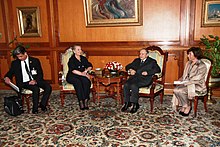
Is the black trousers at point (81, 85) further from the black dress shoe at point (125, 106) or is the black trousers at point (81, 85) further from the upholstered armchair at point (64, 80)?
the black dress shoe at point (125, 106)

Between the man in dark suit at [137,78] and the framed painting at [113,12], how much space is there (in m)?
1.09

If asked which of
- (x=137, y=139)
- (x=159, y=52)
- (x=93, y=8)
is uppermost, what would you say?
(x=93, y=8)

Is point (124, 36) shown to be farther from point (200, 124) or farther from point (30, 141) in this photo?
point (30, 141)

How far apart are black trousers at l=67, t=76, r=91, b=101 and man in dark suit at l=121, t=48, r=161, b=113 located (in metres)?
0.75

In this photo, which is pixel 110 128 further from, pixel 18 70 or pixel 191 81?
pixel 18 70

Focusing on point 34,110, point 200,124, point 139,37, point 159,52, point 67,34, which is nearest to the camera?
point 200,124

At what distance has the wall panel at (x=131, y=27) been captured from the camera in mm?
5164

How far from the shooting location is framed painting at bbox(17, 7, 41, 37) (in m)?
5.85

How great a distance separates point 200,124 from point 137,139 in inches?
44.8

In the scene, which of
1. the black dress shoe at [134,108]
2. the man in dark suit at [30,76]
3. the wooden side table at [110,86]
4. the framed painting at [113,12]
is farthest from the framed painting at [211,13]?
the man in dark suit at [30,76]

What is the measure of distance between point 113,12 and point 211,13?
2.01 metres

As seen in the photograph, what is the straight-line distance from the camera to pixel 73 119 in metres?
4.22

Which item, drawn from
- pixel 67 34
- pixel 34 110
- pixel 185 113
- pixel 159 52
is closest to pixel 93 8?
pixel 67 34

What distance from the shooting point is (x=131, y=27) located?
5.39 m
